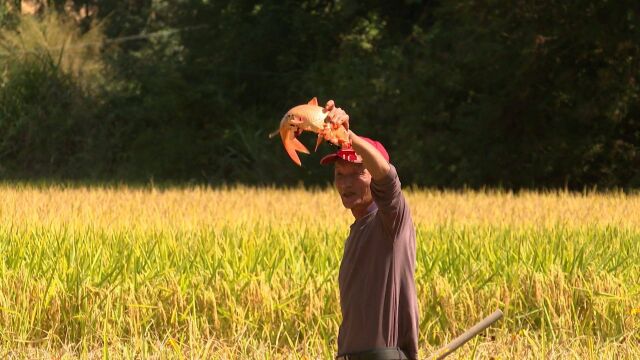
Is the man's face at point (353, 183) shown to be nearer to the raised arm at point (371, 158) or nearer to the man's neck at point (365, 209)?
the man's neck at point (365, 209)

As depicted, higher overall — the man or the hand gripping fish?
the hand gripping fish

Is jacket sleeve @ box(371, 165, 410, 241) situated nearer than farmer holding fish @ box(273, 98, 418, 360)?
Yes

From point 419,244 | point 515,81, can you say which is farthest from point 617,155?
point 419,244

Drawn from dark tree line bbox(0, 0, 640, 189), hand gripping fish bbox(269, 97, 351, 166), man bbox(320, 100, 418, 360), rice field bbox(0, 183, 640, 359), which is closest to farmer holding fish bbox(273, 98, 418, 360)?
man bbox(320, 100, 418, 360)

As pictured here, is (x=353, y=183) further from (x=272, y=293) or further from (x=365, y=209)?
(x=272, y=293)

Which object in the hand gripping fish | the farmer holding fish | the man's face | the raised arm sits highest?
the hand gripping fish

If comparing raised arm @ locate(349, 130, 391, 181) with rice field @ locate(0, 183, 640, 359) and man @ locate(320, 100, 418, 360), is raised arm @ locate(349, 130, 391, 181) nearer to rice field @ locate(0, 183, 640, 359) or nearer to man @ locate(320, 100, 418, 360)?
man @ locate(320, 100, 418, 360)

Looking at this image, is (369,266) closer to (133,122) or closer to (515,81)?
(515,81)

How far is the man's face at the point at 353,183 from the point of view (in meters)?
3.40

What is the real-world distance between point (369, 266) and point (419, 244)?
4379mm

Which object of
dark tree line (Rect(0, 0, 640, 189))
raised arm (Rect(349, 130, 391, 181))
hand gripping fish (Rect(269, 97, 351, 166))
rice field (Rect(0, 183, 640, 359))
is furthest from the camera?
dark tree line (Rect(0, 0, 640, 189))

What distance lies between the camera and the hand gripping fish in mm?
3006

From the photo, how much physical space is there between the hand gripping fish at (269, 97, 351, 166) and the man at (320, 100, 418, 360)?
0.85ft

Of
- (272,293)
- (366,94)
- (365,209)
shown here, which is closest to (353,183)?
(365,209)
